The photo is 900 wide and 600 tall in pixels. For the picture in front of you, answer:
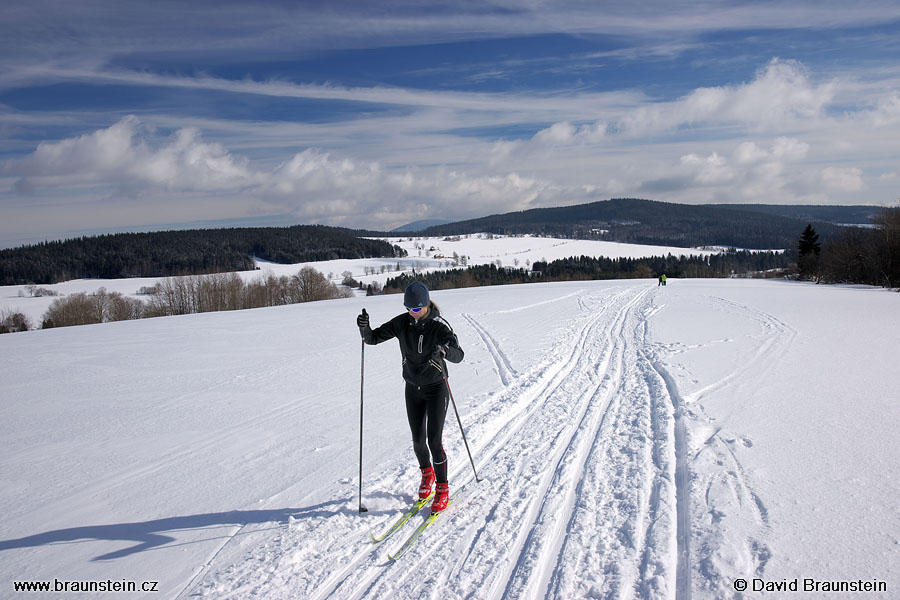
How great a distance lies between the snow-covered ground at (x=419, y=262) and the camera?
6862cm

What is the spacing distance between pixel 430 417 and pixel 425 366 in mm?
542

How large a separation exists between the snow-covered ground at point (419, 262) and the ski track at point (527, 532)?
199ft

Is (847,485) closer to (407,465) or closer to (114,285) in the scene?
(407,465)

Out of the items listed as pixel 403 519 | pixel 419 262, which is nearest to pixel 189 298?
pixel 403 519

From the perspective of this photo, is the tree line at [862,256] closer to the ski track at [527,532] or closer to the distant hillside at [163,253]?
the ski track at [527,532]

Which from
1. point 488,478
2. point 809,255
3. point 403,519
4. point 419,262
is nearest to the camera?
point 403,519

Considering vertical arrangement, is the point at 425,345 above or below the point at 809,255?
below

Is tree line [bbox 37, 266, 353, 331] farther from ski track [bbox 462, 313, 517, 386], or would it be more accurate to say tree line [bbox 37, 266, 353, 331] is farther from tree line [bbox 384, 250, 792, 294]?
ski track [bbox 462, 313, 517, 386]

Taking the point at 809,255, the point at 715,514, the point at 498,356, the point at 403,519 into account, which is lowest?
the point at 403,519

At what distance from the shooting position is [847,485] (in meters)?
4.59

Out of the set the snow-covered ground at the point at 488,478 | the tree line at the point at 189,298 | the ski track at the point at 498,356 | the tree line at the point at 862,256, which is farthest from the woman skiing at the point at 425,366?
the tree line at the point at 189,298

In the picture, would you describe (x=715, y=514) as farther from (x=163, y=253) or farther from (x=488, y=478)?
(x=163, y=253)

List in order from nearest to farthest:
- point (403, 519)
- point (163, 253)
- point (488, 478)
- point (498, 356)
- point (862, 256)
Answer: point (403, 519)
point (488, 478)
point (498, 356)
point (862, 256)
point (163, 253)

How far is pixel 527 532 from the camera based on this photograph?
4.04 metres
